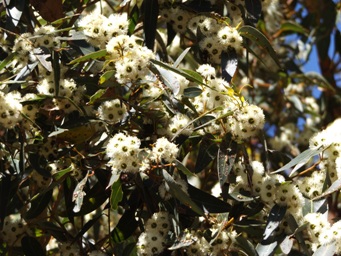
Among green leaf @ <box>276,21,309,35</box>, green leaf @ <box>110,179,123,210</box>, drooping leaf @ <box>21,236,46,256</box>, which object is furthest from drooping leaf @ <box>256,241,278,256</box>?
green leaf @ <box>276,21,309,35</box>

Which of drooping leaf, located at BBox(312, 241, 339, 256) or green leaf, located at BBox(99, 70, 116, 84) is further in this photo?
green leaf, located at BBox(99, 70, 116, 84)

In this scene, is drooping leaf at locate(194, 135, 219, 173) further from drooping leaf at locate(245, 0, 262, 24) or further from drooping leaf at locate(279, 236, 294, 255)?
drooping leaf at locate(245, 0, 262, 24)

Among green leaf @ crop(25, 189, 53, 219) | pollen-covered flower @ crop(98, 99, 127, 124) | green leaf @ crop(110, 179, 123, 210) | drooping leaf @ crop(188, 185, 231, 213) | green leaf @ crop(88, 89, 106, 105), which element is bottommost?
green leaf @ crop(25, 189, 53, 219)

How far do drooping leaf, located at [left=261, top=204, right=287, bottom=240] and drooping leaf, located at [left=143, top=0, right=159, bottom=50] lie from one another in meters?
0.68

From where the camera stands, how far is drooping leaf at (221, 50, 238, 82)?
102 inches

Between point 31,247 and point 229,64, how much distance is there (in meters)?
0.82

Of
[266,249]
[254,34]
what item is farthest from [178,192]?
[254,34]

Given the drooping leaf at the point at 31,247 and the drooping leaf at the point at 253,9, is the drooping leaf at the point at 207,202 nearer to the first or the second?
the drooping leaf at the point at 31,247

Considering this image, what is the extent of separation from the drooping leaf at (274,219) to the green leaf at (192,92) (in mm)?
385

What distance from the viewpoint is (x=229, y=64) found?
2611mm

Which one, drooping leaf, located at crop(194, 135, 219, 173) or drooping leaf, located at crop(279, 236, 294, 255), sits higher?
drooping leaf, located at crop(194, 135, 219, 173)

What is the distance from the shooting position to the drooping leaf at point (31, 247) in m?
2.52

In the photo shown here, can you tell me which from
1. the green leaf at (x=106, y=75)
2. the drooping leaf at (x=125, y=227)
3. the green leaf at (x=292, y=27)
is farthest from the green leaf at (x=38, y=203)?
the green leaf at (x=292, y=27)

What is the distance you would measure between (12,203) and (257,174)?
788 mm
